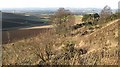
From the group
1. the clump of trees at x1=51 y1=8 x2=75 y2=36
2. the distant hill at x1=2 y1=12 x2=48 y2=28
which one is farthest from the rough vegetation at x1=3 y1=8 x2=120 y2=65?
the distant hill at x1=2 y1=12 x2=48 y2=28

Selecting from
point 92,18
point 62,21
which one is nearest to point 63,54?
point 62,21

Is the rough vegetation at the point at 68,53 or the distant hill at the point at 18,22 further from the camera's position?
the distant hill at the point at 18,22

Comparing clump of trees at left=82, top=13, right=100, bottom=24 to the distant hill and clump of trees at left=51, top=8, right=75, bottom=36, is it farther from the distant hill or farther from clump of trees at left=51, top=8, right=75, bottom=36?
the distant hill

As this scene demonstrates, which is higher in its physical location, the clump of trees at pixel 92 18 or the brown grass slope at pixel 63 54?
the brown grass slope at pixel 63 54

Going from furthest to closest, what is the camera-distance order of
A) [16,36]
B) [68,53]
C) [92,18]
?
1. [92,18]
2. [16,36]
3. [68,53]

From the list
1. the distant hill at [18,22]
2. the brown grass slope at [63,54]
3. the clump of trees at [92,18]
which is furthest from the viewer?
the distant hill at [18,22]

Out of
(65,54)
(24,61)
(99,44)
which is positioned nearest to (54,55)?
(65,54)

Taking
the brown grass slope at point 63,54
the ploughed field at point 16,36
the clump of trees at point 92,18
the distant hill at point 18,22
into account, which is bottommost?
the distant hill at point 18,22

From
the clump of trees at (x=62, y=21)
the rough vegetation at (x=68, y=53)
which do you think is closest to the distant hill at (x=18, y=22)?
the clump of trees at (x=62, y=21)

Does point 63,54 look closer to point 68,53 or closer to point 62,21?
point 68,53

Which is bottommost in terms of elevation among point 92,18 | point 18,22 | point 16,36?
point 18,22

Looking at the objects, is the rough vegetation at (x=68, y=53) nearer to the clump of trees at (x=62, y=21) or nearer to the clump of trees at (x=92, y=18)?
the clump of trees at (x=62, y=21)

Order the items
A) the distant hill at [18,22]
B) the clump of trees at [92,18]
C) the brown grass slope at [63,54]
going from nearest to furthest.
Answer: the brown grass slope at [63,54]
the clump of trees at [92,18]
the distant hill at [18,22]
